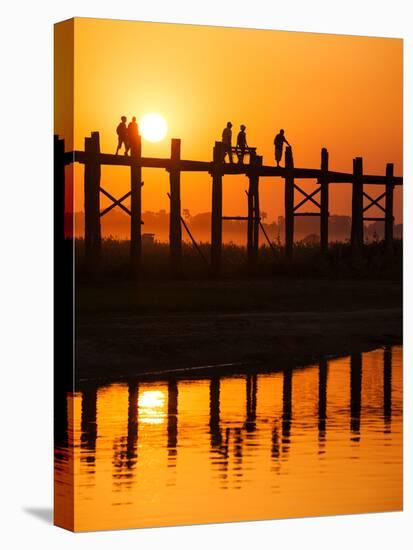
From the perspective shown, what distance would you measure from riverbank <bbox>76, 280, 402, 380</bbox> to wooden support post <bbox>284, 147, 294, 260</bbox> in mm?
331

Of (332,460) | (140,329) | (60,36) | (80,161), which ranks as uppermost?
(60,36)

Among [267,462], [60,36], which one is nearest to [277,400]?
[267,462]

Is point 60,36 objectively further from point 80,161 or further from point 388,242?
point 388,242

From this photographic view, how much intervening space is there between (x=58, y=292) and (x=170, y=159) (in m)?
1.41

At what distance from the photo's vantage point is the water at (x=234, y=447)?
1321cm

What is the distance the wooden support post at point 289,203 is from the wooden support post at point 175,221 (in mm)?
1023

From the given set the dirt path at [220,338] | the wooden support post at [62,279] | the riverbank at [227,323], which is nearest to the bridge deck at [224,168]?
the wooden support post at [62,279]

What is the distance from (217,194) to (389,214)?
175cm

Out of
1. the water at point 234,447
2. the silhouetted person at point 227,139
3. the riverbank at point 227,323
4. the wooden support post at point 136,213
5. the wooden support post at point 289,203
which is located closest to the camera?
the water at point 234,447

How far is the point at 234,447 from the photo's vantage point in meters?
13.8

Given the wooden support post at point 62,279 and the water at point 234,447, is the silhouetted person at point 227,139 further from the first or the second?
the water at point 234,447

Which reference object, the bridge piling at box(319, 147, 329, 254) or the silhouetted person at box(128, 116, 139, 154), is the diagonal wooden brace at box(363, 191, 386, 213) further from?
the silhouetted person at box(128, 116, 139, 154)

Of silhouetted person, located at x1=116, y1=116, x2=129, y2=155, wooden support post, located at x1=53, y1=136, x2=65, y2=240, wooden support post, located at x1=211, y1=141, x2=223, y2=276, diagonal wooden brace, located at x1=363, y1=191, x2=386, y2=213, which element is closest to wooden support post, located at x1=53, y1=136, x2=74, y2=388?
wooden support post, located at x1=53, y1=136, x2=65, y2=240

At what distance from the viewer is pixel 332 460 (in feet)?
46.3
